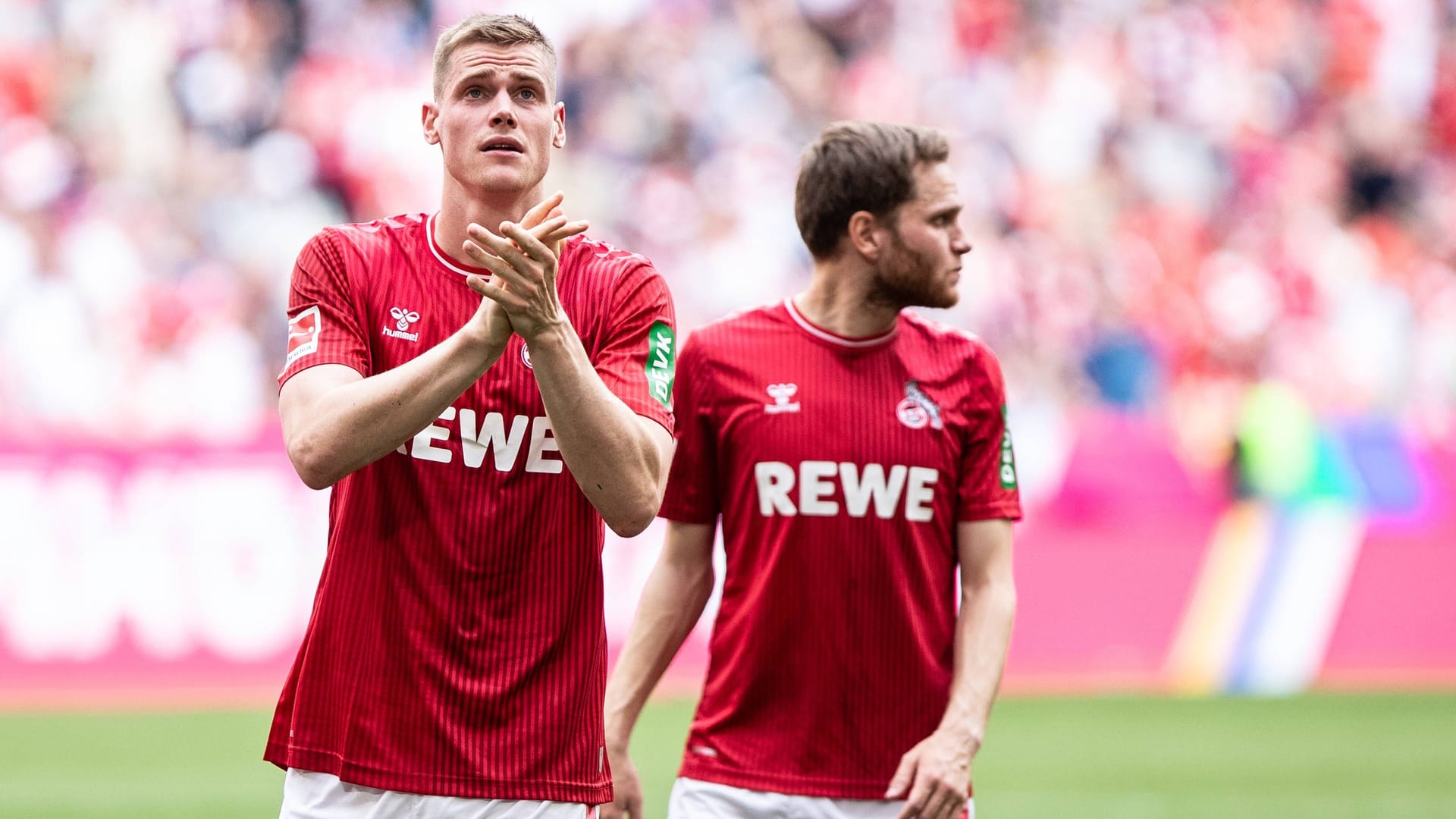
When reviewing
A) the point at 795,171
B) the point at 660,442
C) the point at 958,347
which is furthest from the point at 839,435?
the point at 795,171

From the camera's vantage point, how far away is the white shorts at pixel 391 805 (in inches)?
153

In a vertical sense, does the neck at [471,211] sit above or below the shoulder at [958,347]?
above

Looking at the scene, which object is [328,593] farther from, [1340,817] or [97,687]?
[97,687]

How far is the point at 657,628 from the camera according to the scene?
4.91m

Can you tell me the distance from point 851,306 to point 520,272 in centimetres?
164

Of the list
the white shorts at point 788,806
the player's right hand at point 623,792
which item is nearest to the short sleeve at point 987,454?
the white shorts at point 788,806

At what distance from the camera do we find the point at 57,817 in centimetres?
921

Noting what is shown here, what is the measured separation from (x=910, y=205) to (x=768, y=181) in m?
12.6

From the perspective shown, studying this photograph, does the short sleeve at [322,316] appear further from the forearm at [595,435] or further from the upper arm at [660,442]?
the upper arm at [660,442]

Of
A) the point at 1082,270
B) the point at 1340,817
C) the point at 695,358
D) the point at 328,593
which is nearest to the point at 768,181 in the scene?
the point at 1082,270

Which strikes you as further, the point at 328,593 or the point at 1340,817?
the point at 1340,817

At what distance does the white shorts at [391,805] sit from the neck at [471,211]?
103 cm

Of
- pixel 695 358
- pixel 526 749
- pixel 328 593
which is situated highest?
pixel 695 358

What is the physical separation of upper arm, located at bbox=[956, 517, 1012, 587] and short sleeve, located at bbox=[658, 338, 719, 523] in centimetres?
62
